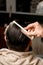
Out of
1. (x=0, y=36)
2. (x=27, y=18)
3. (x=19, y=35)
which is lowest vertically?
(x=0, y=36)

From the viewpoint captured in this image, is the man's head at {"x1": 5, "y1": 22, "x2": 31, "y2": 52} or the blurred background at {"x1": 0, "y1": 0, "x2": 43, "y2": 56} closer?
the man's head at {"x1": 5, "y1": 22, "x2": 31, "y2": 52}

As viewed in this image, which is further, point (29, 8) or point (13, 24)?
point (29, 8)

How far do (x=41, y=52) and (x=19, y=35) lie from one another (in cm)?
35

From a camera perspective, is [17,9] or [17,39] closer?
[17,39]

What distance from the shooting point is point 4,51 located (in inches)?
44.1

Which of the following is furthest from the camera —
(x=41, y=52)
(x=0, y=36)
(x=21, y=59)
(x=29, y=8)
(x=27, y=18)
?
(x=29, y=8)

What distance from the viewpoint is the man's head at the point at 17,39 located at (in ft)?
3.53

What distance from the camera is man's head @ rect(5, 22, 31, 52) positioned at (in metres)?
1.08

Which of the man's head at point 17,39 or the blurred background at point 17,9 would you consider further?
the blurred background at point 17,9

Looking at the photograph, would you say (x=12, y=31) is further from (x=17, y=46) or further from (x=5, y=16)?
(x=5, y=16)

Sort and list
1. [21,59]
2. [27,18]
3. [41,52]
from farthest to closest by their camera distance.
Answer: [27,18], [41,52], [21,59]

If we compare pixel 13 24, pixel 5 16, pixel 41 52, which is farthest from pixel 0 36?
pixel 13 24

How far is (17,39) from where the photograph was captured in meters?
1.08

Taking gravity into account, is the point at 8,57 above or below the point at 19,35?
below
